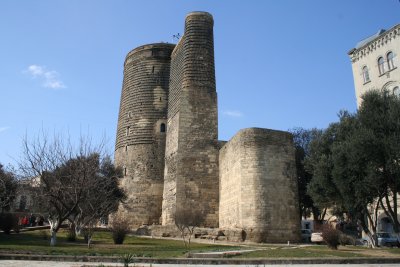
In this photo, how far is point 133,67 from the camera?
32438 millimetres

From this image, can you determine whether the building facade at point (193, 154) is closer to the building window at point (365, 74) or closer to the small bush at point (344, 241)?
the small bush at point (344, 241)

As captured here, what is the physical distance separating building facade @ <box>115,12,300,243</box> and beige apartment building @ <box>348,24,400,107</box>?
12668mm

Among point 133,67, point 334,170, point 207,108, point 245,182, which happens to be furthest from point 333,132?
point 133,67

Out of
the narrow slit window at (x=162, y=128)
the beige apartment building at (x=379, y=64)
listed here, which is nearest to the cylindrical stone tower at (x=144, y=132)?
the narrow slit window at (x=162, y=128)

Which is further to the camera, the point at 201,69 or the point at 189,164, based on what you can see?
the point at 201,69

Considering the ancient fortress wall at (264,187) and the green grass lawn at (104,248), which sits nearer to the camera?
the green grass lawn at (104,248)

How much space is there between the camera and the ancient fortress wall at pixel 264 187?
64.1 ft

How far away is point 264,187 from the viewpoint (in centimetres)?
1992

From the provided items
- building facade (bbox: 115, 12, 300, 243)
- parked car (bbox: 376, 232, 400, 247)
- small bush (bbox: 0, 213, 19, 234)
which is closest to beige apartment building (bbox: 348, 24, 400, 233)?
parked car (bbox: 376, 232, 400, 247)

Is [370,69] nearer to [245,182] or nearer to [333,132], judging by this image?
[333,132]

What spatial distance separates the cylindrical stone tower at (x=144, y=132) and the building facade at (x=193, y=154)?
0.24 ft

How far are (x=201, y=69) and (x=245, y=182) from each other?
9.47m

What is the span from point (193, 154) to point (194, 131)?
1.55 meters

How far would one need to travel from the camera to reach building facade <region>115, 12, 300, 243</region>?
20.1 metres
